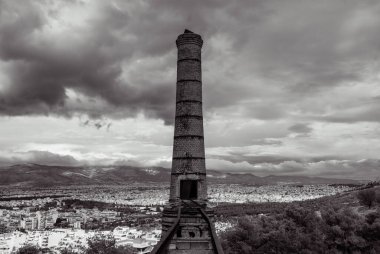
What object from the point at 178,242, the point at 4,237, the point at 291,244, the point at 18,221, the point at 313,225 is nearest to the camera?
the point at 178,242

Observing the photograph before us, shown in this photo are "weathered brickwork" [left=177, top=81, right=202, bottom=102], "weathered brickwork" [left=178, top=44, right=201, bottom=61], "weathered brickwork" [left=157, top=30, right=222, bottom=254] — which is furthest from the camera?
"weathered brickwork" [left=178, top=44, right=201, bottom=61]

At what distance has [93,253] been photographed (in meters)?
35.3

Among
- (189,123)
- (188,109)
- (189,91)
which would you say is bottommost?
(189,123)

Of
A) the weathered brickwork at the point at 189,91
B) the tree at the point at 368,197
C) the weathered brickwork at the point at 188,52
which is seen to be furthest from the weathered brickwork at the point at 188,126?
the tree at the point at 368,197

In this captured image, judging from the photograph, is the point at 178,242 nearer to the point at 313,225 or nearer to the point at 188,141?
the point at 188,141

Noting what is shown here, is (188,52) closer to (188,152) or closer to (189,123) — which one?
(189,123)

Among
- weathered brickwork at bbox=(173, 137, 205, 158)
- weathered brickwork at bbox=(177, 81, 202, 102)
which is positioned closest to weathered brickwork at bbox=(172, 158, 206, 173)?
weathered brickwork at bbox=(173, 137, 205, 158)

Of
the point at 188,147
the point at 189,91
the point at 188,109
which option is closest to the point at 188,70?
the point at 189,91

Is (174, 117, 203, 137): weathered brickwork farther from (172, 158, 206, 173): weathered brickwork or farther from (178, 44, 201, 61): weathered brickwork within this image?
(178, 44, 201, 61): weathered brickwork

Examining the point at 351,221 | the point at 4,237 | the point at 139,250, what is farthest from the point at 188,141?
the point at 4,237

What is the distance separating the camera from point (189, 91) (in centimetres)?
1862

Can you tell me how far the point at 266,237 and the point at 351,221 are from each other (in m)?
7.10

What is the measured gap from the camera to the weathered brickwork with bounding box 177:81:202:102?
18.6 metres

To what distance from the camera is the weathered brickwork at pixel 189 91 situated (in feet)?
61.1
